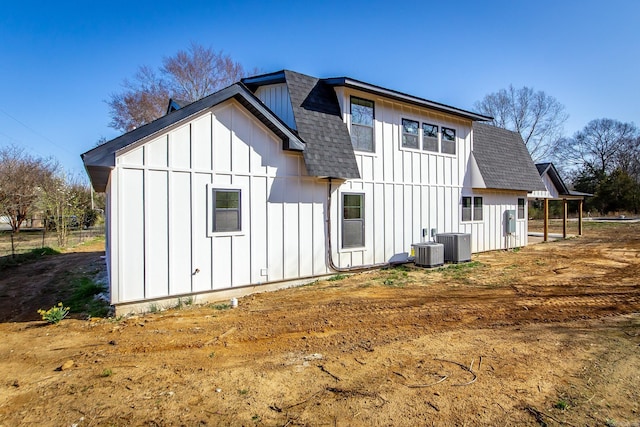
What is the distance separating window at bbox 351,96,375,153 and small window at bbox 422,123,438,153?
243cm

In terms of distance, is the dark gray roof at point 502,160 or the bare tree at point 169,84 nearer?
the dark gray roof at point 502,160

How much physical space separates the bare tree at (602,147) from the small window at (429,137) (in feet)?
148

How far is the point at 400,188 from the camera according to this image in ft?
35.3

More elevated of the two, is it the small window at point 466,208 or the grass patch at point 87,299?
the small window at point 466,208

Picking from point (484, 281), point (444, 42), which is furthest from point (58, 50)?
point (484, 281)

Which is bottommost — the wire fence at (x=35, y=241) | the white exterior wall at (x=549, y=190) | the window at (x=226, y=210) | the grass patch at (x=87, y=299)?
the grass patch at (x=87, y=299)

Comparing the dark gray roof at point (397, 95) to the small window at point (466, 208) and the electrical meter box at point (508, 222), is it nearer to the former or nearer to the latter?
the small window at point (466, 208)

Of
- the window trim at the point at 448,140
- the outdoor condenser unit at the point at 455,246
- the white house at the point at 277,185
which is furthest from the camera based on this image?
the window trim at the point at 448,140

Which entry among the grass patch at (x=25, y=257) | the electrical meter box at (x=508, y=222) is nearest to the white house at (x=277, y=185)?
the electrical meter box at (x=508, y=222)

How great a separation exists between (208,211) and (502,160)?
12.9 m

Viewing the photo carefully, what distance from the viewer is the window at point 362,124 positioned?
9.84 m

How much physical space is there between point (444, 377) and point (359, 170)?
6685 mm

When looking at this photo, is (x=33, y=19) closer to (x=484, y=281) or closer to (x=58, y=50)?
(x=58, y=50)

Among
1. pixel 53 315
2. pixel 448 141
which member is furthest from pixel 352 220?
pixel 53 315
